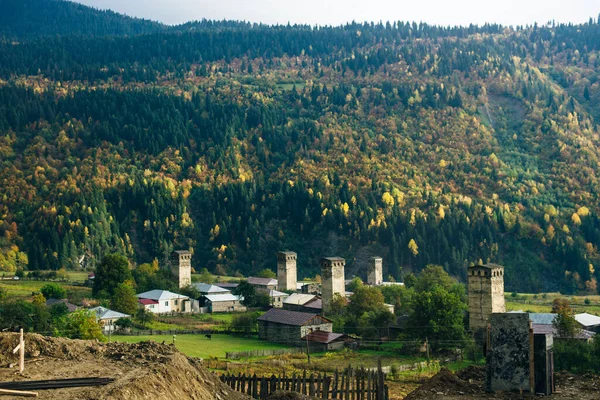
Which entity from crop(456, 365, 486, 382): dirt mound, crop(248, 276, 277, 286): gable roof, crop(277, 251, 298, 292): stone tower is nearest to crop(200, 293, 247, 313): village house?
crop(277, 251, 298, 292): stone tower

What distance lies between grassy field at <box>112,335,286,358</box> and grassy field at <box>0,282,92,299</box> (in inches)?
776

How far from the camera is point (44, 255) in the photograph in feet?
415

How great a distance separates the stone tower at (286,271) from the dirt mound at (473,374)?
7385 cm

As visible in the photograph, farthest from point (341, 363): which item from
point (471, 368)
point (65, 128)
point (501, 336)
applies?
point (65, 128)

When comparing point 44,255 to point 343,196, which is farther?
point 343,196

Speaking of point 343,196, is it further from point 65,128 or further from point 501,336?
point 501,336

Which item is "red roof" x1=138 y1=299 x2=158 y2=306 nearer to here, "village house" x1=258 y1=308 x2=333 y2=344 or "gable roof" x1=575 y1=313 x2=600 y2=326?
"village house" x1=258 y1=308 x2=333 y2=344

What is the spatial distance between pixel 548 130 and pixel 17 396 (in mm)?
182569

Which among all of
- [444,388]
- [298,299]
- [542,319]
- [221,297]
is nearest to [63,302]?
[221,297]

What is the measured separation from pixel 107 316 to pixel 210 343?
36.6ft

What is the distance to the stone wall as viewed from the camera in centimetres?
2538

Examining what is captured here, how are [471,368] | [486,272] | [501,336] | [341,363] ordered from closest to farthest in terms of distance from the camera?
[501,336]
[471,368]
[341,363]
[486,272]

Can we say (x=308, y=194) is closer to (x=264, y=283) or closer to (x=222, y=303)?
(x=264, y=283)

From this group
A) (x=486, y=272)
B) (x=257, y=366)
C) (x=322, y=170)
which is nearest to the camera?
(x=257, y=366)
